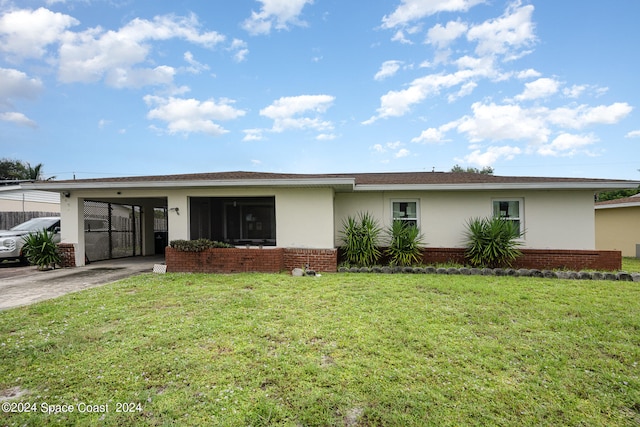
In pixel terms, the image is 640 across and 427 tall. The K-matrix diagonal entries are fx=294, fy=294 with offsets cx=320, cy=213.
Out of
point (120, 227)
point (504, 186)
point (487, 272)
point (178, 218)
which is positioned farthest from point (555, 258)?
point (120, 227)

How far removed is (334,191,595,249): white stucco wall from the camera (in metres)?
8.41

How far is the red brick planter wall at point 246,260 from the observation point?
7684 millimetres

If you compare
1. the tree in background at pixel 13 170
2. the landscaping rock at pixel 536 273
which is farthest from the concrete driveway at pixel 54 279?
the tree in background at pixel 13 170

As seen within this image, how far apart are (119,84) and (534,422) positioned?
15508mm

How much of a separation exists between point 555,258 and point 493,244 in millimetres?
2030

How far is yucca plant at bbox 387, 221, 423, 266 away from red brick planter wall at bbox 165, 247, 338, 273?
1.79 meters

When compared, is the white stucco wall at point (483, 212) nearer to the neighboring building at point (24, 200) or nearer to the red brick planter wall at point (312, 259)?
the red brick planter wall at point (312, 259)

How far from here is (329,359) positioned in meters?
3.03

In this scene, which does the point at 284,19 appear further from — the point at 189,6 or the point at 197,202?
the point at 197,202

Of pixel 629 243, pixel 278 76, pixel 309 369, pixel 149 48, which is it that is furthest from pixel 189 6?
pixel 629 243

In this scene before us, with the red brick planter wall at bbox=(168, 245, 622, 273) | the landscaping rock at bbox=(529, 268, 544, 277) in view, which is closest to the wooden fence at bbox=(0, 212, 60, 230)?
the red brick planter wall at bbox=(168, 245, 622, 273)

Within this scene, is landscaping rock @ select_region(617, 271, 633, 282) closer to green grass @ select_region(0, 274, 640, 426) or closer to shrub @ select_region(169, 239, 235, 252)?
green grass @ select_region(0, 274, 640, 426)

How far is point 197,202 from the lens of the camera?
10.5 metres

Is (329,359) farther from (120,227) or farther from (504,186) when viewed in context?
(120,227)
